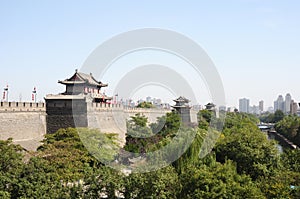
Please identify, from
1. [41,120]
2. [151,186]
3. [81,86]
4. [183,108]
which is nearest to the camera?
[151,186]

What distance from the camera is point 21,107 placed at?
18531 millimetres

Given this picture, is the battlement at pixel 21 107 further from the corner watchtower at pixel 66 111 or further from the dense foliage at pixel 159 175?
the dense foliage at pixel 159 175

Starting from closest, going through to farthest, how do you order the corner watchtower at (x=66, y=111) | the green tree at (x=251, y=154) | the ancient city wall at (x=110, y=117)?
the green tree at (x=251, y=154) → the corner watchtower at (x=66, y=111) → the ancient city wall at (x=110, y=117)

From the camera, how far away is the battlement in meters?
17.2

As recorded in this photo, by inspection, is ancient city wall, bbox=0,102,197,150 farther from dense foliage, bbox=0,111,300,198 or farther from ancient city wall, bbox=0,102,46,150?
dense foliage, bbox=0,111,300,198

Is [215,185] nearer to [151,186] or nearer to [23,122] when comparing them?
[151,186]

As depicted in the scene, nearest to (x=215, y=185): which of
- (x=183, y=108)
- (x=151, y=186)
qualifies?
(x=151, y=186)

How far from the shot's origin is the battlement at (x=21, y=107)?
1724 centimetres

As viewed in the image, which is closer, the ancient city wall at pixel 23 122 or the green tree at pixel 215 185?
the green tree at pixel 215 185

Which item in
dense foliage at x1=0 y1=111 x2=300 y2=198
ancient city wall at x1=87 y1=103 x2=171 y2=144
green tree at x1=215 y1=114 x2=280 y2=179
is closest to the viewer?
dense foliage at x1=0 y1=111 x2=300 y2=198

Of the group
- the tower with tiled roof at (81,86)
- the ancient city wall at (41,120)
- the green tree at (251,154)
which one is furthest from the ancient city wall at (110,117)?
the green tree at (251,154)

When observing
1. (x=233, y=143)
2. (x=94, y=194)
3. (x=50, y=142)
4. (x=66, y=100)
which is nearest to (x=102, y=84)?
(x=66, y=100)

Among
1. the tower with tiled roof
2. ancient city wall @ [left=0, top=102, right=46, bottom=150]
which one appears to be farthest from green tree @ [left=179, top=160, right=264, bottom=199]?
the tower with tiled roof

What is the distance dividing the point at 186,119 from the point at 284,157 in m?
20.2
